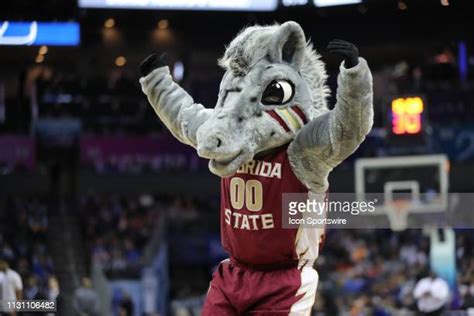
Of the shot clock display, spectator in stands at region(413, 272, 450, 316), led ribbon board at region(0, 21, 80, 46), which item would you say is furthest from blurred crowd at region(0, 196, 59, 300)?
spectator in stands at region(413, 272, 450, 316)

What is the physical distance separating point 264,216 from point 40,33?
10.5 meters

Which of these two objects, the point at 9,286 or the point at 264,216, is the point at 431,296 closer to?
the point at 9,286

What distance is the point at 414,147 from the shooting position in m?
13.2

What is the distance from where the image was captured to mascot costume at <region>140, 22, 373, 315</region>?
13.1 ft

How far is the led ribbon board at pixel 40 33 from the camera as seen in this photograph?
539 inches

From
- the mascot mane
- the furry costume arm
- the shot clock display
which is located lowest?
the shot clock display

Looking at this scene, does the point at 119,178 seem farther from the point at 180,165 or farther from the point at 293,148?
the point at 293,148

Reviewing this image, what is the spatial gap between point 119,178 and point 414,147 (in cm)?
569

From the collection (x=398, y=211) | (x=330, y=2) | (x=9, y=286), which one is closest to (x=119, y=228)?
(x=330, y=2)

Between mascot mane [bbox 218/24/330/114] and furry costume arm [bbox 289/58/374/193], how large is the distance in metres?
0.25

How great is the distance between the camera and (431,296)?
955 centimetres

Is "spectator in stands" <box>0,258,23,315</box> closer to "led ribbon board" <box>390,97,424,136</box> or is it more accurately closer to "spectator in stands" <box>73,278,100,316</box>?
"spectator in stands" <box>73,278,100,316</box>

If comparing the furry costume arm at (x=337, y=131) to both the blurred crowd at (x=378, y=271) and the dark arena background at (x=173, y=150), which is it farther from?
the dark arena background at (x=173, y=150)

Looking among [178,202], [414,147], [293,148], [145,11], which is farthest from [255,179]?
[178,202]
